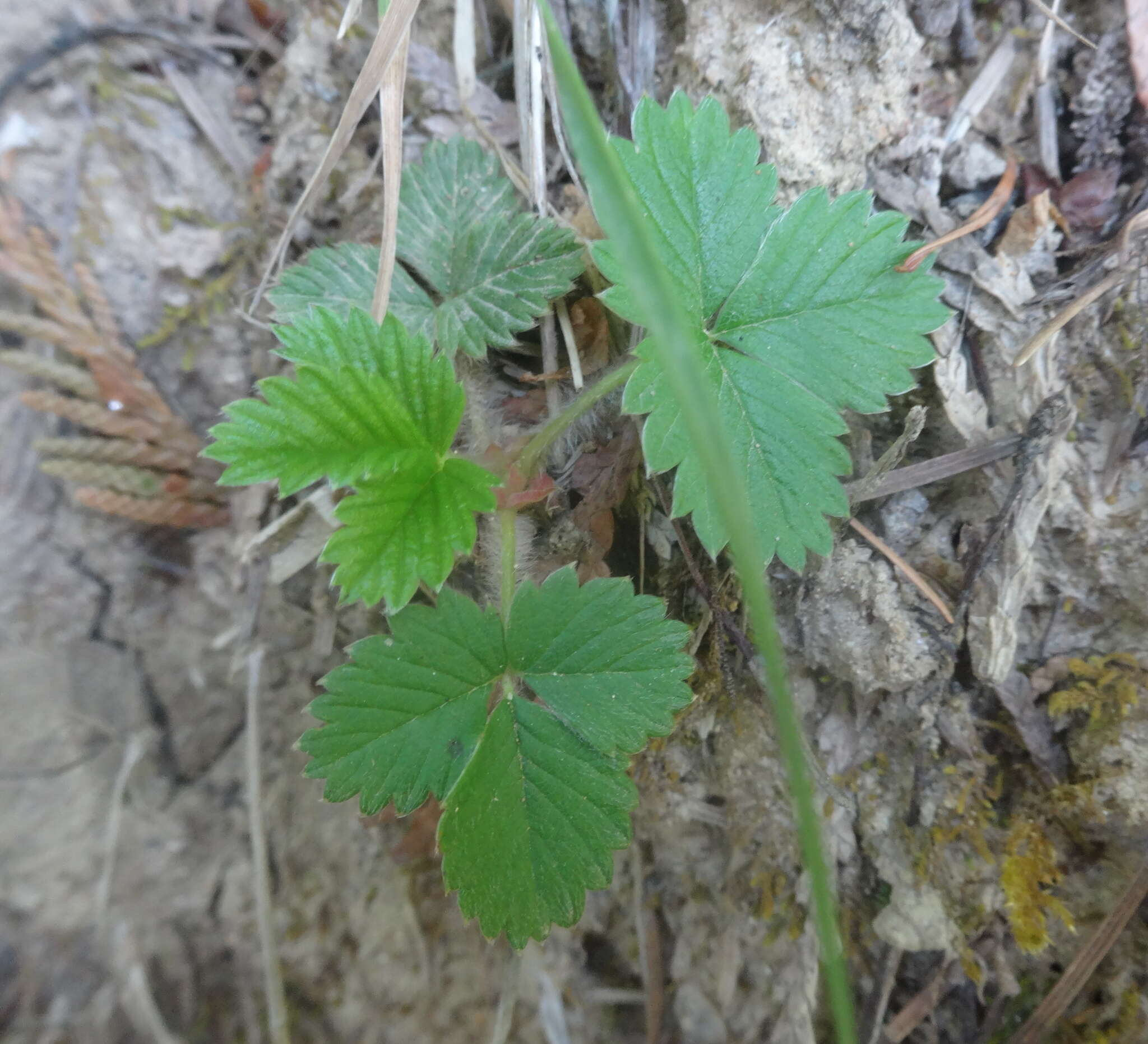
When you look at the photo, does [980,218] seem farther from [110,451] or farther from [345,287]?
[110,451]

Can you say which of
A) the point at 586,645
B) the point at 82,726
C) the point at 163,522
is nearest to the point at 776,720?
the point at 586,645

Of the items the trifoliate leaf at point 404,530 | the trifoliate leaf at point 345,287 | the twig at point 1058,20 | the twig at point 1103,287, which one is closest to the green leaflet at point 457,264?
the trifoliate leaf at point 345,287

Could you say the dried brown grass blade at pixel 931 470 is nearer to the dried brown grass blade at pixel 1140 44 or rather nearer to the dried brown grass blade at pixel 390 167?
the dried brown grass blade at pixel 1140 44

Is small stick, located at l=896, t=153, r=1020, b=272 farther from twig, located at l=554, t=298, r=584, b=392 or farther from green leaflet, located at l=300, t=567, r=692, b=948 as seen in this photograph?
green leaflet, located at l=300, t=567, r=692, b=948

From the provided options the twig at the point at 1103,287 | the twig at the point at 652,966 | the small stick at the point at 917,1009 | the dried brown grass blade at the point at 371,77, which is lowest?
the small stick at the point at 917,1009

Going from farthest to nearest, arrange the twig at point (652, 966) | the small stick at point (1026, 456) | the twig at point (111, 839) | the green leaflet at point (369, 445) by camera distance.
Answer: the twig at point (111, 839) → the twig at point (652, 966) → the small stick at point (1026, 456) → the green leaflet at point (369, 445)

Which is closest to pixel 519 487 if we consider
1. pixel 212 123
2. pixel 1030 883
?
pixel 1030 883

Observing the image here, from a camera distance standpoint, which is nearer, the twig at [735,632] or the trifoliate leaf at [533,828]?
the trifoliate leaf at [533,828]
